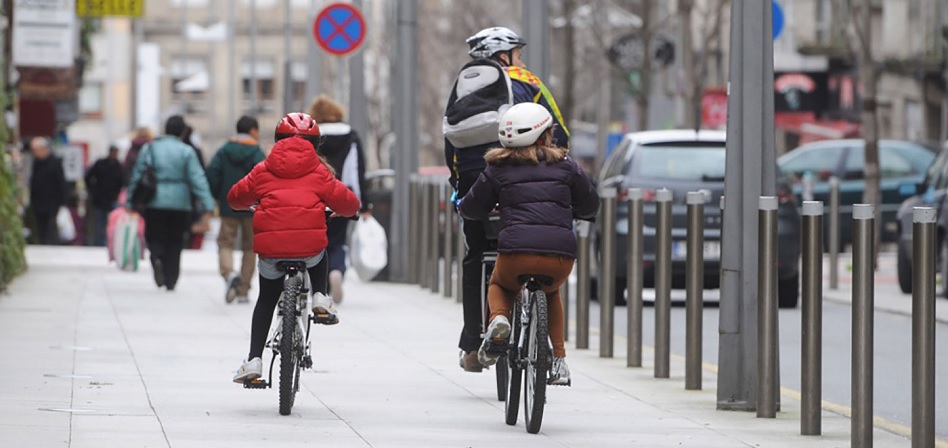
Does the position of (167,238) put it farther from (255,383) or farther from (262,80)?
(262,80)

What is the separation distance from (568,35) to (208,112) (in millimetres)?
55167

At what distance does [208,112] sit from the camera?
97.9m

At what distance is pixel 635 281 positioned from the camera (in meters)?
Result: 13.7

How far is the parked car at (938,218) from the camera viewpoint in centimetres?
2117

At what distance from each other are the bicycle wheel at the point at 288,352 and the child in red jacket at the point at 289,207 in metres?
0.29

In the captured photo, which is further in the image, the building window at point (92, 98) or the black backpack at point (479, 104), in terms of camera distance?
the building window at point (92, 98)

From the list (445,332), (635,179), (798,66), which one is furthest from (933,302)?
(798,66)

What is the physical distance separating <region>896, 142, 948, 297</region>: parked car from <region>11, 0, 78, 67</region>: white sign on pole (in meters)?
9.60

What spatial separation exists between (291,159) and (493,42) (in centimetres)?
130

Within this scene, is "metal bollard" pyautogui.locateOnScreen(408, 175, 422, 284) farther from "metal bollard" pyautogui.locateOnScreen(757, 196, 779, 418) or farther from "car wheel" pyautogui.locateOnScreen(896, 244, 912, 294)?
"metal bollard" pyautogui.locateOnScreen(757, 196, 779, 418)

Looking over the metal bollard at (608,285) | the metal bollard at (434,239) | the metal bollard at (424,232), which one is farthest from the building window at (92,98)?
the metal bollard at (608,285)

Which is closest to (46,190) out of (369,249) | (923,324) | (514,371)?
(369,249)

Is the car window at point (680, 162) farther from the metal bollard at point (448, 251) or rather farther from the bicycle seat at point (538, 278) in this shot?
the bicycle seat at point (538, 278)

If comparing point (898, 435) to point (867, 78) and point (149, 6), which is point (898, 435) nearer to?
point (867, 78)
